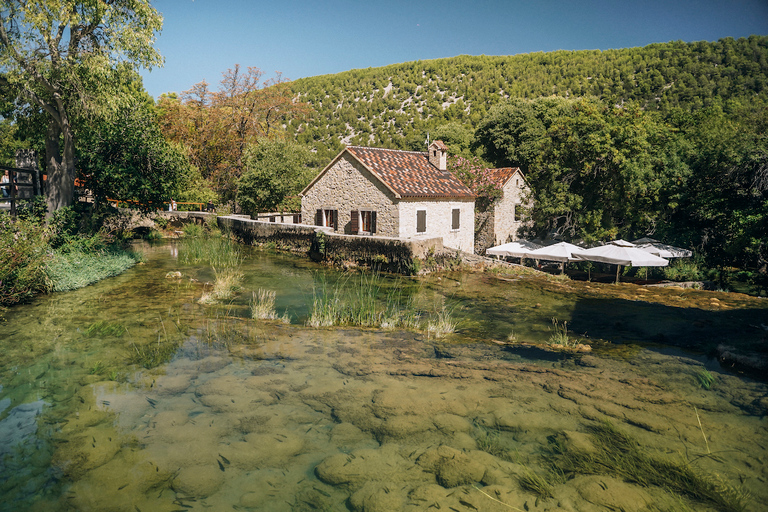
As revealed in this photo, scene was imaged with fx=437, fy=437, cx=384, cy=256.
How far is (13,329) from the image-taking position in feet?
29.6

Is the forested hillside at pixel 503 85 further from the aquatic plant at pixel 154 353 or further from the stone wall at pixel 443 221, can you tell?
the aquatic plant at pixel 154 353

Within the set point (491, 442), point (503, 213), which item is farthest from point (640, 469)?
point (503, 213)

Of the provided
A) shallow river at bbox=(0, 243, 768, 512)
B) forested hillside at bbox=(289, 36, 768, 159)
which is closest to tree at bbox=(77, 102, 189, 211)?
shallow river at bbox=(0, 243, 768, 512)

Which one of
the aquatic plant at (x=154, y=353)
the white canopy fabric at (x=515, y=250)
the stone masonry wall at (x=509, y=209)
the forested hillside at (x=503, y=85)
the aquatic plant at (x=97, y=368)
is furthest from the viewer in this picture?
the forested hillside at (x=503, y=85)

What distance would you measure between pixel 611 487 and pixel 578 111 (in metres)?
22.1

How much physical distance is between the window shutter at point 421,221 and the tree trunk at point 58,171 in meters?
14.4

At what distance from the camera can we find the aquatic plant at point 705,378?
688cm

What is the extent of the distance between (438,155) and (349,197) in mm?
6118

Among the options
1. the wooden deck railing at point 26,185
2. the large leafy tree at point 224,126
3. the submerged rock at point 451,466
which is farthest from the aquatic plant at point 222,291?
the large leafy tree at point 224,126

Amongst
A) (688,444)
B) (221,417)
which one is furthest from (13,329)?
(688,444)

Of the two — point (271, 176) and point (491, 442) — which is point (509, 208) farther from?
point (491, 442)

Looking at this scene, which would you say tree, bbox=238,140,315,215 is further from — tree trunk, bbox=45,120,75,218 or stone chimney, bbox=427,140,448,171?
tree trunk, bbox=45,120,75,218

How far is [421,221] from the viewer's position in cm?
2230

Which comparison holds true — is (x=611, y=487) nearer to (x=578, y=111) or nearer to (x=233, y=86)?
(x=578, y=111)
